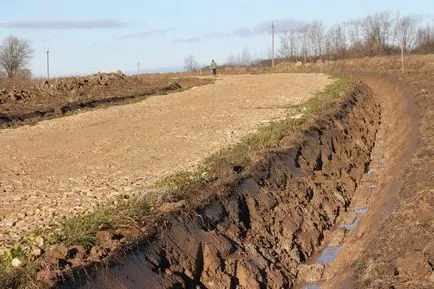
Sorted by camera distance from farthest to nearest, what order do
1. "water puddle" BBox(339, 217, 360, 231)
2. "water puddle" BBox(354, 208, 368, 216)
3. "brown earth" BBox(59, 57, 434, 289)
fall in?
"water puddle" BBox(354, 208, 368, 216) < "water puddle" BBox(339, 217, 360, 231) < "brown earth" BBox(59, 57, 434, 289)

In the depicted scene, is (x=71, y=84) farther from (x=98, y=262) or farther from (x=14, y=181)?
(x=98, y=262)

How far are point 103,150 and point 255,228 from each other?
5.24m

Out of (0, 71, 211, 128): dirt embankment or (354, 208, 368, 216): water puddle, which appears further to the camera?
(0, 71, 211, 128): dirt embankment

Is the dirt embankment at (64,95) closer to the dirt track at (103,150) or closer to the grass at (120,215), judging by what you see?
the dirt track at (103,150)

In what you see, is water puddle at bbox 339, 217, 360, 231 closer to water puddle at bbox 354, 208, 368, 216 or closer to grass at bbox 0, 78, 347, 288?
water puddle at bbox 354, 208, 368, 216

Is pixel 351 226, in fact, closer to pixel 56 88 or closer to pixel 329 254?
pixel 329 254

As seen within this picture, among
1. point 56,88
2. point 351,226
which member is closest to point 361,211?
point 351,226

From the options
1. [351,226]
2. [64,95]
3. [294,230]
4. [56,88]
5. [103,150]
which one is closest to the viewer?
[294,230]

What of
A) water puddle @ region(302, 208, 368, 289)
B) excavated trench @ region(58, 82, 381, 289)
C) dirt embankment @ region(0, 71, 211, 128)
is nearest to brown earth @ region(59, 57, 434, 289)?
excavated trench @ region(58, 82, 381, 289)

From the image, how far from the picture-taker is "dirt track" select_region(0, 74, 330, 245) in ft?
27.7

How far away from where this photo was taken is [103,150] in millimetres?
12945

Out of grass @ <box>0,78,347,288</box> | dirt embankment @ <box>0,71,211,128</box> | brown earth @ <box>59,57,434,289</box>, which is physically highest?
dirt embankment @ <box>0,71,211,128</box>

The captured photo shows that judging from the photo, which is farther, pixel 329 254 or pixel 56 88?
pixel 56 88

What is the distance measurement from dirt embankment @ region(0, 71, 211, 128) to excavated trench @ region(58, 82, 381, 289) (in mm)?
10592
